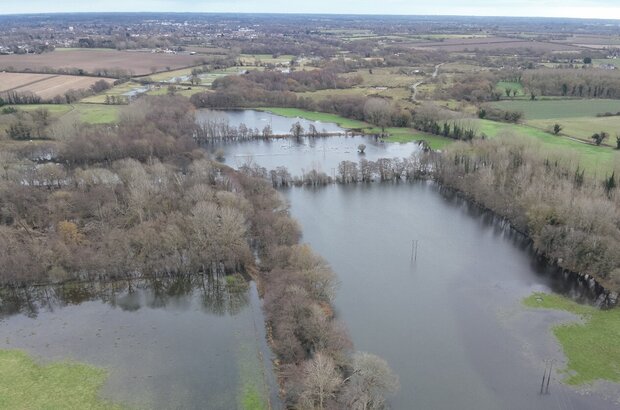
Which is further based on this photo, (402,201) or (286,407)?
(402,201)

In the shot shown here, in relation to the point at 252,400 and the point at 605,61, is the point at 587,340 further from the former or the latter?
the point at 605,61

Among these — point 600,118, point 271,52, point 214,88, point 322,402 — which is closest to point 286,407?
point 322,402

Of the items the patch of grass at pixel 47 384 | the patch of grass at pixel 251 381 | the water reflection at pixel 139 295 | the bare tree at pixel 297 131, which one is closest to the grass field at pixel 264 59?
the bare tree at pixel 297 131

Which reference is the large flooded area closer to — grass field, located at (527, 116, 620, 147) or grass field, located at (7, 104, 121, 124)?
grass field, located at (527, 116, 620, 147)

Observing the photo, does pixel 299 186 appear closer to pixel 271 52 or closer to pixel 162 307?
pixel 162 307

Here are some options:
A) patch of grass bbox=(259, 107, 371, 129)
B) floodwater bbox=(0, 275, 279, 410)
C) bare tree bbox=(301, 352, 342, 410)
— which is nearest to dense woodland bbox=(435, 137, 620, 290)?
bare tree bbox=(301, 352, 342, 410)

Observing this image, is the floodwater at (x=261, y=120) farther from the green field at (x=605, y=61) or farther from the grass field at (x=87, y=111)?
the green field at (x=605, y=61)
